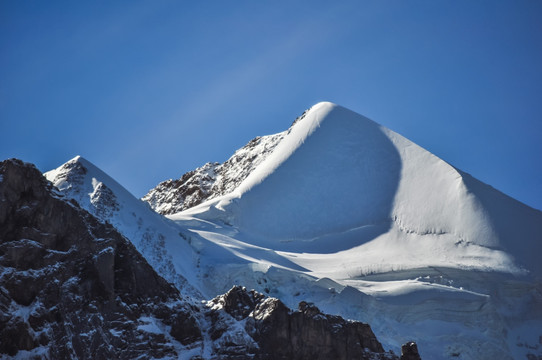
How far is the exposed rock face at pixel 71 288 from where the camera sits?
6000 cm

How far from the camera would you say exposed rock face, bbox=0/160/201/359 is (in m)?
60.0

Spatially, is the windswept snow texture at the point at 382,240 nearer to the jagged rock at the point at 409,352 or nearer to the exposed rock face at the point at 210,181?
the exposed rock face at the point at 210,181

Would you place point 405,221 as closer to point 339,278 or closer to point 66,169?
point 339,278

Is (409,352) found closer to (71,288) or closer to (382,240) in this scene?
(71,288)

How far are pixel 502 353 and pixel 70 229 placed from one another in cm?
→ 4328

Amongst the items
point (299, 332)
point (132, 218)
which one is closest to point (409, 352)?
point (299, 332)

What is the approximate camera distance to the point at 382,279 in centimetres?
9919

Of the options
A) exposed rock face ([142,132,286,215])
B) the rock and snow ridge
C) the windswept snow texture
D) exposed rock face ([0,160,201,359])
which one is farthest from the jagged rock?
exposed rock face ([142,132,286,215])

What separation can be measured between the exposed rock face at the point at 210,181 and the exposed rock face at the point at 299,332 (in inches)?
2773

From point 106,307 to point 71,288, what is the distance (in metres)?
2.52

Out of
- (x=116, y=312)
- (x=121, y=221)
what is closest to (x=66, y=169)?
(x=121, y=221)

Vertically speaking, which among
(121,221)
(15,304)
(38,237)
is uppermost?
(121,221)

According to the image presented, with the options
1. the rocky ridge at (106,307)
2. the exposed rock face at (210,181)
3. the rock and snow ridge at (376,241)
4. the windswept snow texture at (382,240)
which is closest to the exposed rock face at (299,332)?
the rocky ridge at (106,307)

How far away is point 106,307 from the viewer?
63031 millimetres
